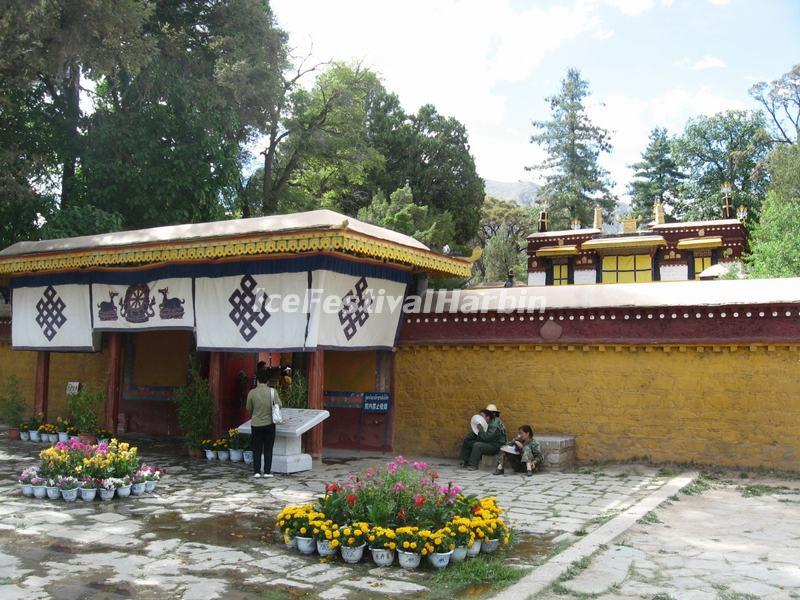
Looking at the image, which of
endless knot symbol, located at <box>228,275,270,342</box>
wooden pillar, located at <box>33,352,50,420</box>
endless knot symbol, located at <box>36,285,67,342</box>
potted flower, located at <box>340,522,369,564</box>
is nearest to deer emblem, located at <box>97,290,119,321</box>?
endless knot symbol, located at <box>36,285,67,342</box>

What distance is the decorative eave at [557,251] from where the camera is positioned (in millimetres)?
32969

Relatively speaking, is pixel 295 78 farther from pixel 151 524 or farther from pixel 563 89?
pixel 563 89

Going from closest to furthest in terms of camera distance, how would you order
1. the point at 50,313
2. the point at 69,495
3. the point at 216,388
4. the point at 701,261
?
the point at 69,495
the point at 216,388
the point at 50,313
the point at 701,261

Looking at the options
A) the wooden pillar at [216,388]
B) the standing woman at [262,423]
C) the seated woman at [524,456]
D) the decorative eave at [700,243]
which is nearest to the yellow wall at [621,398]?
the seated woman at [524,456]

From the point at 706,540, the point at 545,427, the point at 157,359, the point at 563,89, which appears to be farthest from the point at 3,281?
the point at 563,89

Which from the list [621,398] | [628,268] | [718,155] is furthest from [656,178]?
[621,398]

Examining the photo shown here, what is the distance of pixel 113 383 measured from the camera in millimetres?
13414

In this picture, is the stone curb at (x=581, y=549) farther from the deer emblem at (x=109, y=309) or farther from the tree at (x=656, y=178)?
the tree at (x=656, y=178)

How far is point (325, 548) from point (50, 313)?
1050 cm

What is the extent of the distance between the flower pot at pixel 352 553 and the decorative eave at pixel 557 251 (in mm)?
28591

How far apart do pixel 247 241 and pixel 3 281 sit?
313 inches

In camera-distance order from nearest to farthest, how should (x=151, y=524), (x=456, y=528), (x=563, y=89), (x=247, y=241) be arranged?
(x=456, y=528), (x=151, y=524), (x=247, y=241), (x=563, y=89)

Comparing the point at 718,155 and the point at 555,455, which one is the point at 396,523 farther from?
the point at 718,155

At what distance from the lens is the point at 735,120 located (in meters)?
46.2
